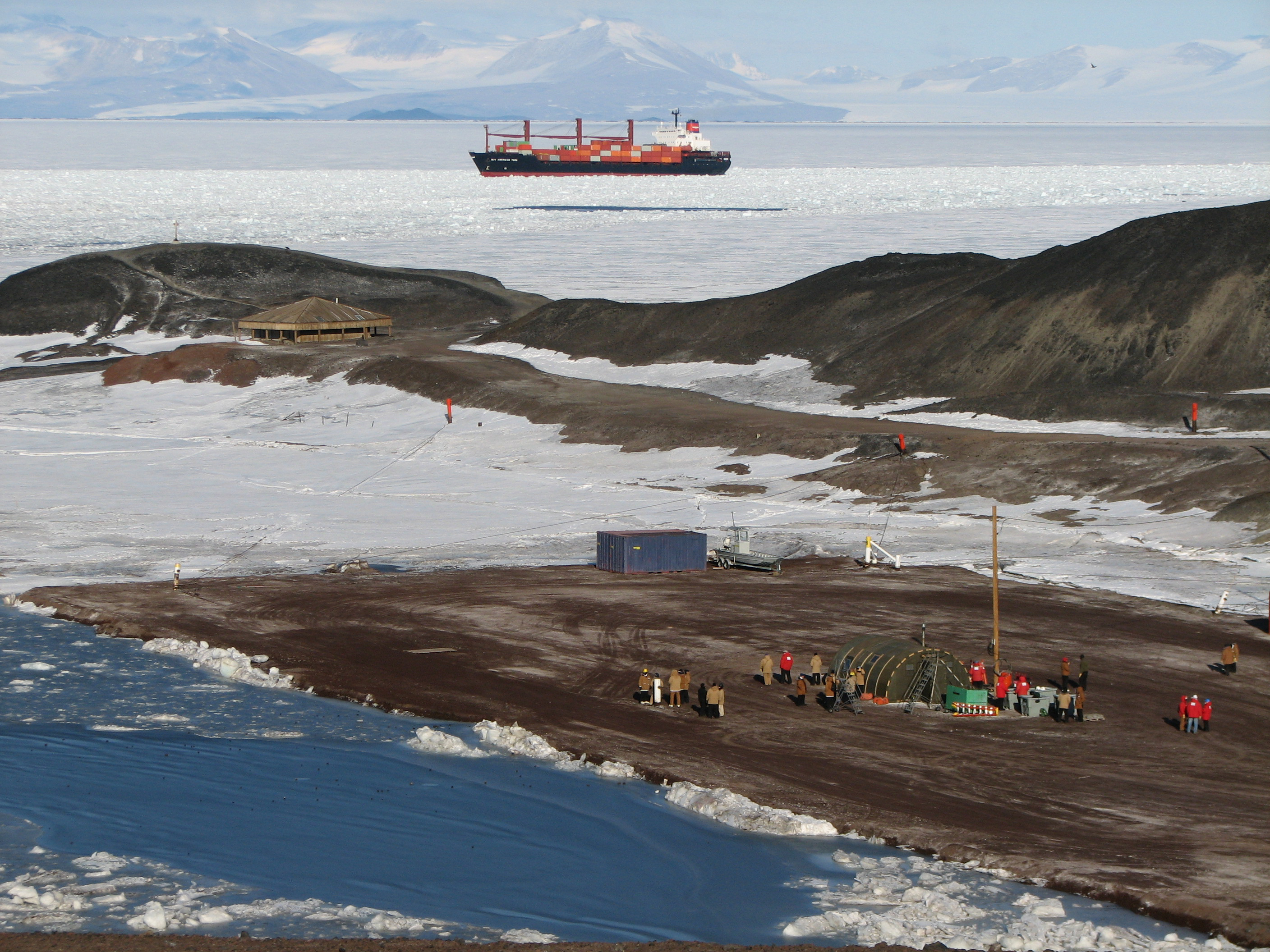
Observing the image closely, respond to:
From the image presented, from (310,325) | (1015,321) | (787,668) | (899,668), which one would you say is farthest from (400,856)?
(310,325)


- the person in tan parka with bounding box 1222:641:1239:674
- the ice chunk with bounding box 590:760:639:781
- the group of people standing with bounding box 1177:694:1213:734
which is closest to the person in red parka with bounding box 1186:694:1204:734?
the group of people standing with bounding box 1177:694:1213:734

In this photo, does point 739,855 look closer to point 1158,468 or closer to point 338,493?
point 1158,468

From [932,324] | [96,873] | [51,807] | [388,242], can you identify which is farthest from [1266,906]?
[388,242]

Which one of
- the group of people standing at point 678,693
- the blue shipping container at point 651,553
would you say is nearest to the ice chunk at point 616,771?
the group of people standing at point 678,693

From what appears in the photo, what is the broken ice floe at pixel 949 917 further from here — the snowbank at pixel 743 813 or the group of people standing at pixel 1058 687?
the group of people standing at pixel 1058 687

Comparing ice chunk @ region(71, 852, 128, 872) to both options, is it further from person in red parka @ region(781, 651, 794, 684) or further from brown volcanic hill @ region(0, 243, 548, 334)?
brown volcanic hill @ region(0, 243, 548, 334)

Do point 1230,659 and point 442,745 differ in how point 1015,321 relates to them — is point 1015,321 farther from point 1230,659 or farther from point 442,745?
point 442,745
